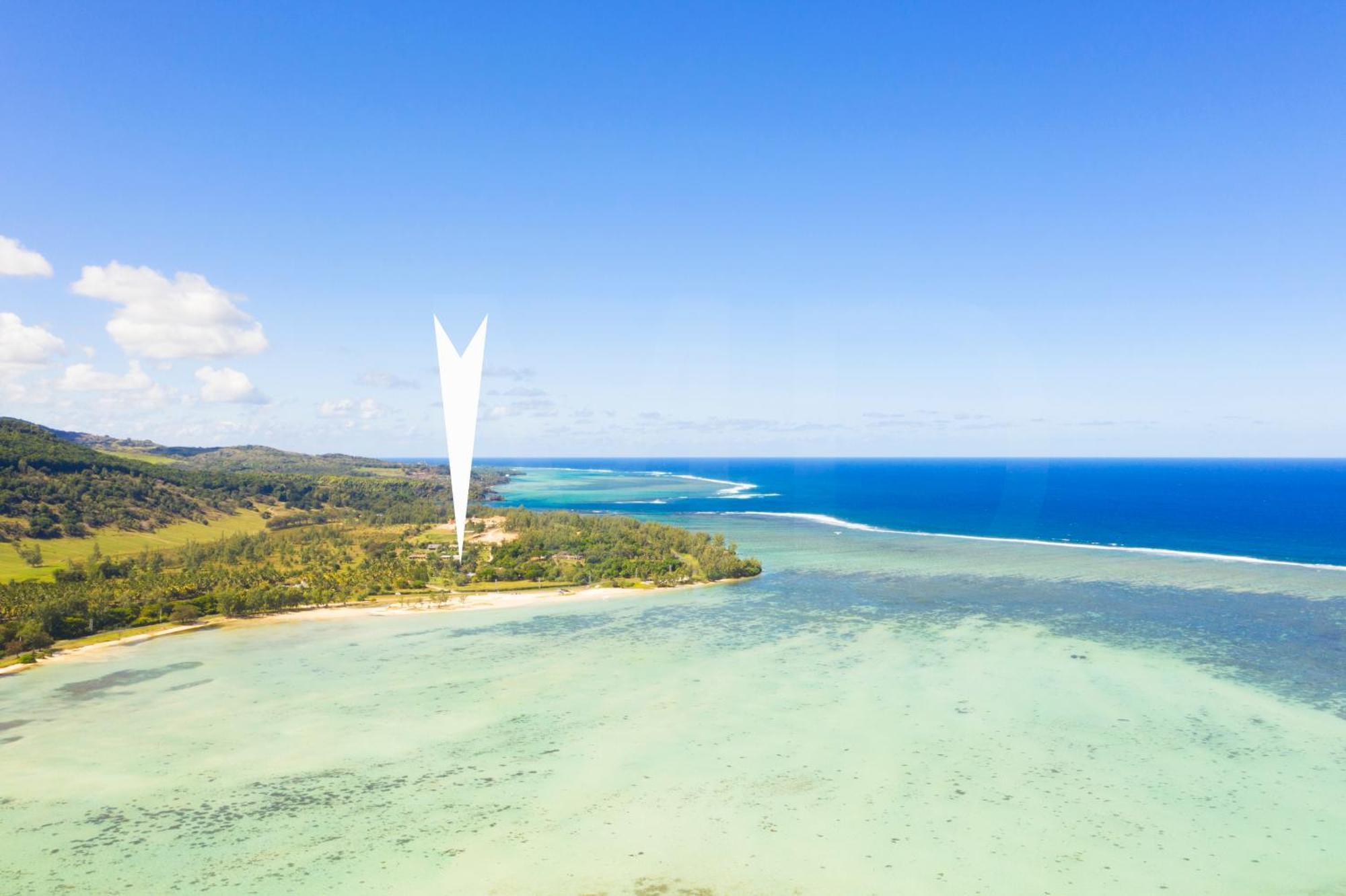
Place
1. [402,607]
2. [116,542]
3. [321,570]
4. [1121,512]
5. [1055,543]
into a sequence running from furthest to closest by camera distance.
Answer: [1121,512]
[1055,543]
[116,542]
[321,570]
[402,607]

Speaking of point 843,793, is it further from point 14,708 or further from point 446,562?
point 446,562

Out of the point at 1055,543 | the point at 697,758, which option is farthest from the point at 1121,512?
the point at 697,758

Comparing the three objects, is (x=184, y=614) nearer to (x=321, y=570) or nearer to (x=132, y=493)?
(x=321, y=570)

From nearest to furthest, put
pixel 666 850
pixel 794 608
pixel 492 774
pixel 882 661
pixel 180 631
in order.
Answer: pixel 666 850
pixel 492 774
pixel 882 661
pixel 180 631
pixel 794 608

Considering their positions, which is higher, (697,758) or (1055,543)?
(1055,543)

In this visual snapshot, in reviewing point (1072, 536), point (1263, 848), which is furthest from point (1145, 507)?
point (1263, 848)

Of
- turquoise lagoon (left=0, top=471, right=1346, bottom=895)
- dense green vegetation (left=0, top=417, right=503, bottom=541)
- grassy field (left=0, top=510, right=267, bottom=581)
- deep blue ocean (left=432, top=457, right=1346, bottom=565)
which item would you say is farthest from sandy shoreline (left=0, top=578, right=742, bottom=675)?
deep blue ocean (left=432, top=457, right=1346, bottom=565)

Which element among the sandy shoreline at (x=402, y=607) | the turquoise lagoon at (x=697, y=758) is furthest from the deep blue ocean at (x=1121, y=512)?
the sandy shoreline at (x=402, y=607)
